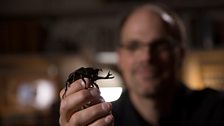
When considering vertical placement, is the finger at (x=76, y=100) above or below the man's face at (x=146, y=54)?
below

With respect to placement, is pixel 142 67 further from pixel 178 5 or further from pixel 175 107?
pixel 178 5

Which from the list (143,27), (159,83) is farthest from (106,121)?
(143,27)

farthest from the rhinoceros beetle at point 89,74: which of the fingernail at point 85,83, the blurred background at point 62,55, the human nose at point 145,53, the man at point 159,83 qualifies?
the blurred background at point 62,55

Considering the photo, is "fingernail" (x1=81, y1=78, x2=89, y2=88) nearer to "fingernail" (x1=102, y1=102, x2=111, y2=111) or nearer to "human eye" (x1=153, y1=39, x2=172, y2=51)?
"fingernail" (x1=102, y1=102, x2=111, y2=111)

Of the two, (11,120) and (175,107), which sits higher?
(175,107)

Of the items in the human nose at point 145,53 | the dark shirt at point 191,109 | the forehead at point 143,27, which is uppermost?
the forehead at point 143,27

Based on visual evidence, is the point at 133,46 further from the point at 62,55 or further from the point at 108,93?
the point at 62,55

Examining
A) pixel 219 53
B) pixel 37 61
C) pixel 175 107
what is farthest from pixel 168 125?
pixel 37 61

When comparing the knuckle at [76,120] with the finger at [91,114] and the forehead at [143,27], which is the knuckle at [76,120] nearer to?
the finger at [91,114]
